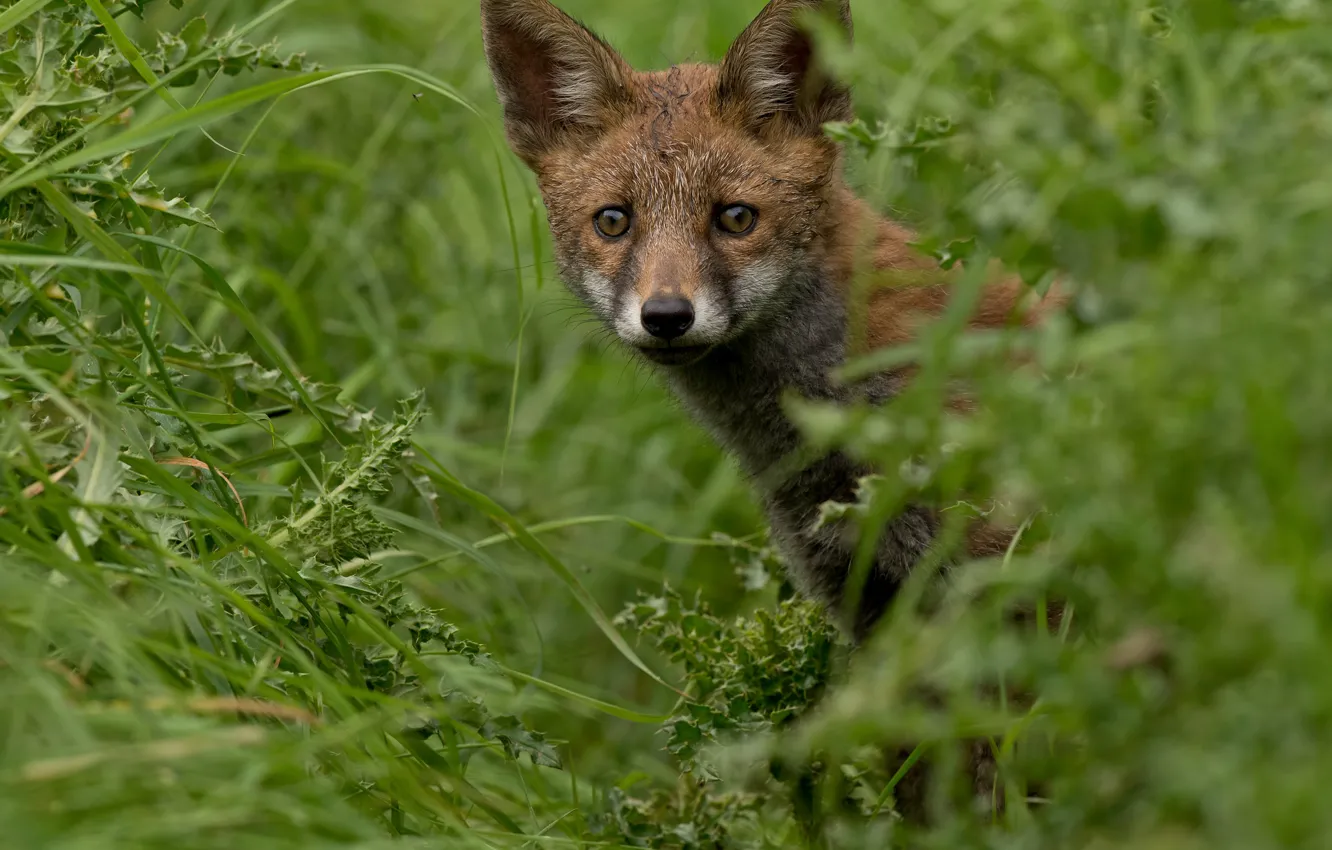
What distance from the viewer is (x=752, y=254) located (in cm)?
412

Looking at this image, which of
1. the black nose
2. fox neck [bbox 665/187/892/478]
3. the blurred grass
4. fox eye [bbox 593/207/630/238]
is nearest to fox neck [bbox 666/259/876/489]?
fox neck [bbox 665/187/892/478]

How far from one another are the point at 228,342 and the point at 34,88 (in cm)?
242

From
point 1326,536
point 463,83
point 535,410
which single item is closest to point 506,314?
point 535,410

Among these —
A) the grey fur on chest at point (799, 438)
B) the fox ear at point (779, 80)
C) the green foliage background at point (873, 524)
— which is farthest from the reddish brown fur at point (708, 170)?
the green foliage background at point (873, 524)

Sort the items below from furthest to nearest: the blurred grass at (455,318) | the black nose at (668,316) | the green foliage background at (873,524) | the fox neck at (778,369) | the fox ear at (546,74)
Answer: the blurred grass at (455,318)
the fox ear at (546,74)
the fox neck at (778,369)
the black nose at (668,316)
the green foliage background at (873,524)

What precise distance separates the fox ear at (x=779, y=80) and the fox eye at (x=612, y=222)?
1.59ft

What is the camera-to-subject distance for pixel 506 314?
647cm

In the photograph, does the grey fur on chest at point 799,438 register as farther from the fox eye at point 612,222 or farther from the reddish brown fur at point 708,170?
the fox eye at point 612,222

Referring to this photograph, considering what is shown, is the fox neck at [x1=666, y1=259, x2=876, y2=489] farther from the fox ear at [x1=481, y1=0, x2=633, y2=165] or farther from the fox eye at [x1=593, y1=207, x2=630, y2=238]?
the fox ear at [x1=481, y1=0, x2=633, y2=165]

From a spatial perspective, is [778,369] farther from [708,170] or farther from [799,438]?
[708,170]

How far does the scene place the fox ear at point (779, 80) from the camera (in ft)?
14.0

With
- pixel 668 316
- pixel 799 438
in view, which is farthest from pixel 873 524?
pixel 799 438

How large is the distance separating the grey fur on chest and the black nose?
14.1 inches

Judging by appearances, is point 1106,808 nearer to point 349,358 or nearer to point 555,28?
point 555,28
